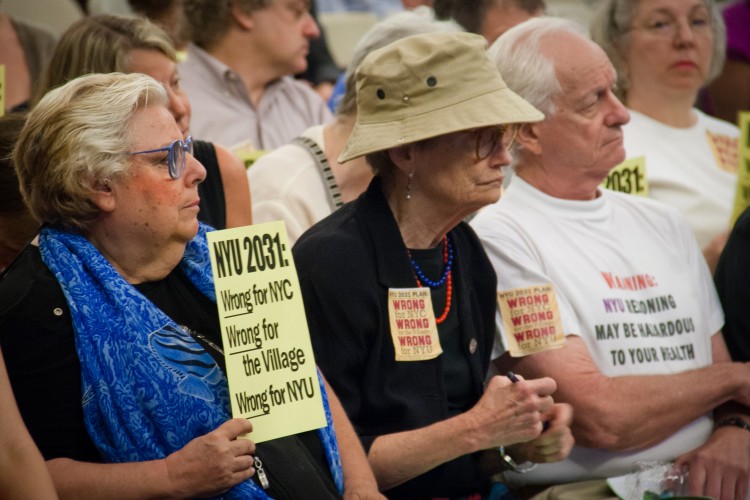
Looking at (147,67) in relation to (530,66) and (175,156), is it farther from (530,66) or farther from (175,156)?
(530,66)

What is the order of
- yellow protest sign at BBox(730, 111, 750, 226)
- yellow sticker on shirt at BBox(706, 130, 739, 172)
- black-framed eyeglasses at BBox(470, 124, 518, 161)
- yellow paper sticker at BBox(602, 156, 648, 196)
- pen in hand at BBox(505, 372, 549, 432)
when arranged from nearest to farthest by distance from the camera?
pen in hand at BBox(505, 372, 549, 432)
black-framed eyeglasses at BBox(470, 124, 518, 161)
yellow protest sign at BBox(730, 111, 750, 226)
yellow paper sticker at BBox(602, 156, 648, 196)
yellow sticker on shirt at BBox(706, 130, 739, 172)

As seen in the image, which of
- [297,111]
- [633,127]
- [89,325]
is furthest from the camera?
[297,111]

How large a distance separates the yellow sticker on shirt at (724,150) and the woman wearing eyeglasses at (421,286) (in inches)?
74.2

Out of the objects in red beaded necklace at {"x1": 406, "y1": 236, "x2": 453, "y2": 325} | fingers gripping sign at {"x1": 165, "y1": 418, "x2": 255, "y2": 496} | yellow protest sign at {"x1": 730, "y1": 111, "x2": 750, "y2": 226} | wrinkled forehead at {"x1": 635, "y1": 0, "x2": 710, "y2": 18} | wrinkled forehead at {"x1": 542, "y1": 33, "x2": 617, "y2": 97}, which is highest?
wrinkled forehead at {"x1": 635, "y1": 0, "x2": 710, "y2": 18}

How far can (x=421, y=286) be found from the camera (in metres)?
3.04

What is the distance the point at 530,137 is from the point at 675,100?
4.65 feet

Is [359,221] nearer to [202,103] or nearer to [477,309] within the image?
[477,309]

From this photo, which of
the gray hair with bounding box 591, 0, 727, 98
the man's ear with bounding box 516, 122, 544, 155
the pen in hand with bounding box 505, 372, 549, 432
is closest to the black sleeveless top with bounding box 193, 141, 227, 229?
the man's ear with bounding box 516, 122, 544, 155

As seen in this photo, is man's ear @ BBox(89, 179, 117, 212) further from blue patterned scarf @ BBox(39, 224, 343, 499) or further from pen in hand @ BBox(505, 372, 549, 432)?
pen in hand @ BBox(505, 372, 549, 432)

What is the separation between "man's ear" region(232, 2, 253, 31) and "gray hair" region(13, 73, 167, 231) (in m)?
2.36

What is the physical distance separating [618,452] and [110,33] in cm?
203

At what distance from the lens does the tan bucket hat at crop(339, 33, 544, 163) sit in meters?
2.96

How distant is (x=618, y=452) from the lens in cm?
333

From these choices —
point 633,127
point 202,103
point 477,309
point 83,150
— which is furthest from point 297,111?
point 83,150
